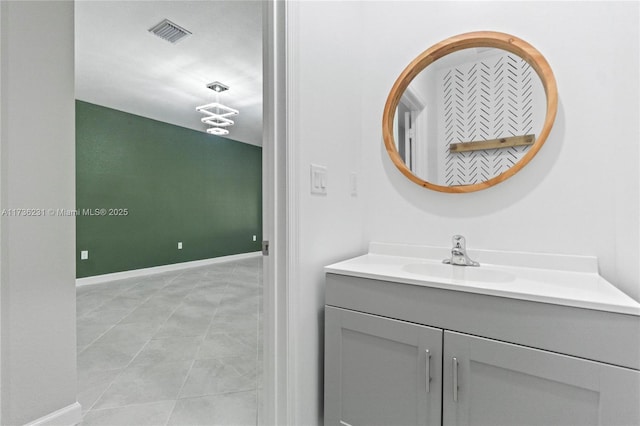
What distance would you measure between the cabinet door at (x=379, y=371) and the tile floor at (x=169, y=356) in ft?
2.00

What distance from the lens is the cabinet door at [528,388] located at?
0.79m

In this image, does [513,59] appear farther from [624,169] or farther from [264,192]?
[264,192]

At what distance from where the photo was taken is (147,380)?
1836mm

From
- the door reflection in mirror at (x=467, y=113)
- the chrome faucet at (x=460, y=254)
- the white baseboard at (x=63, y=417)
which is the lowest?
the white baseboard at (x=63, y=417)

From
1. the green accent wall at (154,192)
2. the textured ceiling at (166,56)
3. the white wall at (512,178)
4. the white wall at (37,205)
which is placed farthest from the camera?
the green accent wall at (154,192)

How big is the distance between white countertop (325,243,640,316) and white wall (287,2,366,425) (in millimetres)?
143

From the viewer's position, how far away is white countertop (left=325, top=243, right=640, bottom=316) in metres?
0.86

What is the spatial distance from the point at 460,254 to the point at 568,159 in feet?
1.85

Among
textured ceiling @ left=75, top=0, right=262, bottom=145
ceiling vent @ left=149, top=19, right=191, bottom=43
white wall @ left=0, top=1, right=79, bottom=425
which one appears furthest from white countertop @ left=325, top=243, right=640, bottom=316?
ceiling vent @ left=149, top=19, right=191, bottom=43

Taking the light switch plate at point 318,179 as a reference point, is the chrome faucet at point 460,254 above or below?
below

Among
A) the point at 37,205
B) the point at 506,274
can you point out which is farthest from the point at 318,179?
the point at 37,205

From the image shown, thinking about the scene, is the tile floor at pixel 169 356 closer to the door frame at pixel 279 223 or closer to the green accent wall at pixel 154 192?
the door frame at pixel 279 223

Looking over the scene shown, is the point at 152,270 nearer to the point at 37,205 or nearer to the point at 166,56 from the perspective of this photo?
the point at 166,56

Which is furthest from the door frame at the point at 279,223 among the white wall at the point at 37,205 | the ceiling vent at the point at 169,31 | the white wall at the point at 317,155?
the ceiling vent at the point at 169,31
